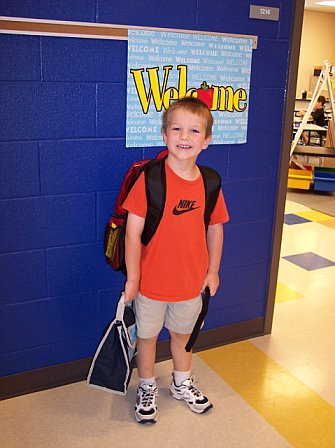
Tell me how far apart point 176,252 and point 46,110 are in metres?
0.72

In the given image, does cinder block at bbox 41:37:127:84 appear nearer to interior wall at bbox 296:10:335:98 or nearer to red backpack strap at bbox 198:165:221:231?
red backpack strap at bbox 198:165:221:231

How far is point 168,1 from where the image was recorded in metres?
1.94

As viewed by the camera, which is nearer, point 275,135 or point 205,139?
point 205,139

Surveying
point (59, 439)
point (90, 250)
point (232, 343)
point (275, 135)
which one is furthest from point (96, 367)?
point (275, 135)

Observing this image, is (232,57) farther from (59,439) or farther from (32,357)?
(59,439)

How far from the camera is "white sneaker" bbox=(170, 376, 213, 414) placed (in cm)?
203

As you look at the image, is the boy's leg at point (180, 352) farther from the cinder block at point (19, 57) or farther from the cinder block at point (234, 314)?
the cinder block at point (19, 57)

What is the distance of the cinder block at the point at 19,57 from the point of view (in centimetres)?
171

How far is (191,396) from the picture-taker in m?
2.06

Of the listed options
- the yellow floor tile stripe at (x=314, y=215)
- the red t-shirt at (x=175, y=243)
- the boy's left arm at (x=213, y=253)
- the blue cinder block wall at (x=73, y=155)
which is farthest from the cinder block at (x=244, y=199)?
the yellow floor tile stripe at (x=314, y=215)

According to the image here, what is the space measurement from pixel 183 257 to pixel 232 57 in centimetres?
93

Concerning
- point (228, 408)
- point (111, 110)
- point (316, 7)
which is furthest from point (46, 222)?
point (316, 7)

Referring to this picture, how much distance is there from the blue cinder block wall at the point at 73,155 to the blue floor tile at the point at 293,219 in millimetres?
2424

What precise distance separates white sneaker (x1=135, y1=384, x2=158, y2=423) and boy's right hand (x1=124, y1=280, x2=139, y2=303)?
0.44 metres
